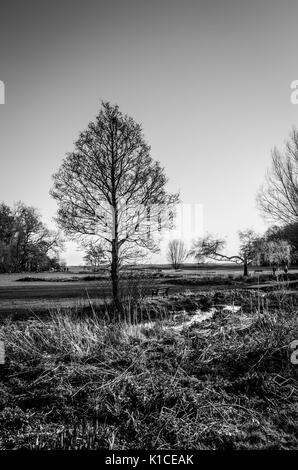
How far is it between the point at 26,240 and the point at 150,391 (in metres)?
52.6

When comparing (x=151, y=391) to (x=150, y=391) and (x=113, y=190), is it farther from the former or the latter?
(x=113, y=190)

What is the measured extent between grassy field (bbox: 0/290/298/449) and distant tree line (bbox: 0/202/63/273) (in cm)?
4810

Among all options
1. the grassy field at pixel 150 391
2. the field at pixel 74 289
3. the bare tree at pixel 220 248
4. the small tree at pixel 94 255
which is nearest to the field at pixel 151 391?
the grassy field at pixel 150 391

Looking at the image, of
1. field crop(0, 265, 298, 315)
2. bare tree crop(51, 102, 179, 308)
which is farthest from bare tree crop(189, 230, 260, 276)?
bare tree crop(51, 102, 179, 308)

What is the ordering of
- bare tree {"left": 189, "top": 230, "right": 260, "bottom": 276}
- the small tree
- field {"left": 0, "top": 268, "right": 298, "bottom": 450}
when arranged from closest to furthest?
field {"left": 0, "top": 268, "right": 298, "bottom": 450}
the small tree
bare tree {"left": 189, "top": 230, "right": 260, "bottom": 276}

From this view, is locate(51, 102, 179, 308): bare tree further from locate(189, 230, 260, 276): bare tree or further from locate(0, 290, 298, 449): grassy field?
locate(189, 230, 260, 276): bare tree

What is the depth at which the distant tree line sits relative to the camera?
160 feet

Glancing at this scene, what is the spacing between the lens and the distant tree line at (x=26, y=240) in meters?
48.8

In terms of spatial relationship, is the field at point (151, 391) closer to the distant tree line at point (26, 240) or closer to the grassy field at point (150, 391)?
the grassy field at point (150, 391)

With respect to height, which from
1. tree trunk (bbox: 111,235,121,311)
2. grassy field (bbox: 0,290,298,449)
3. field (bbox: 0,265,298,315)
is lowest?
field (bbox: 0,265,298,315)

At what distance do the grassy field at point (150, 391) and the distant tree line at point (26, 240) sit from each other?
158ft

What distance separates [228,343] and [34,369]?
3180 mm
